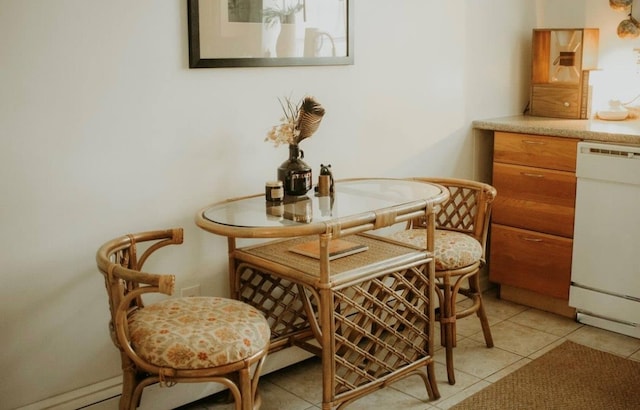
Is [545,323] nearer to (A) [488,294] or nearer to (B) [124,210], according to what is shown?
(A) [488,294]

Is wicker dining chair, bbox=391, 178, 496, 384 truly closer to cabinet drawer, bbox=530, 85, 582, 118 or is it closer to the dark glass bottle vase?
the dark glass bottle vase

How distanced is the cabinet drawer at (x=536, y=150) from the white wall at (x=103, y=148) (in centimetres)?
88

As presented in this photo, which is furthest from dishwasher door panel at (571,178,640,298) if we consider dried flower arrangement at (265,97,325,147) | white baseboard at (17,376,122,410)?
white baseboard at (17,376,122,410)

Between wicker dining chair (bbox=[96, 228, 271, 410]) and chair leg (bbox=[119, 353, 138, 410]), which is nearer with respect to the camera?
wicker dining chair (bbox=[96, 228, 271, 410])

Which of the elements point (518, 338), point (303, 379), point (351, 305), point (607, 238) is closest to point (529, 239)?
point (607, 238)

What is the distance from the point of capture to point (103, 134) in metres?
2.44

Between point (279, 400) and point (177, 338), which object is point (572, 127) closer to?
point (279, 400)

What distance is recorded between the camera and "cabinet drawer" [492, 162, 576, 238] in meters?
3.51

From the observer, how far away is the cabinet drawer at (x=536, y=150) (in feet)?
11.4

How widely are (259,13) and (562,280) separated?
75.8 inches

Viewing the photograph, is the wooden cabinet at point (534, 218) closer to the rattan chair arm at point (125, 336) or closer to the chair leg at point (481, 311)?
the chair leg at point (481, 311)

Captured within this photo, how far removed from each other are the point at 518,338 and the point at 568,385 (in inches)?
19.4

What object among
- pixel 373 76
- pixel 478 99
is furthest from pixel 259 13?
pixel 478 99

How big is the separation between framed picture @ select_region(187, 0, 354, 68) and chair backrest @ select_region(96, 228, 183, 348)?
617mm
